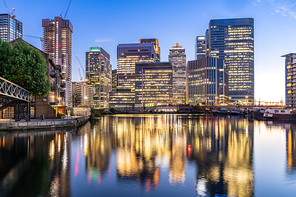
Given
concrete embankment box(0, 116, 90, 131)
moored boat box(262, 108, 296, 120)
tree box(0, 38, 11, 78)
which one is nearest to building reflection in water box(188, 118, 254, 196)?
concrete embankment box(0, 116, 90, 131)

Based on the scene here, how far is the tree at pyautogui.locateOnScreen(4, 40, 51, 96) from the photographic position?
49.5m

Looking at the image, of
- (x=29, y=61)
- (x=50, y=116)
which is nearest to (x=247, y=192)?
(x=29, y=61)

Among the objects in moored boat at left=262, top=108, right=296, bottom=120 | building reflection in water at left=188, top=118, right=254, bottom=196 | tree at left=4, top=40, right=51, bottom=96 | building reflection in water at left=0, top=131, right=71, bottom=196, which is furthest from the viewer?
moored boat at left=262, top=108, right=296, bottom=120

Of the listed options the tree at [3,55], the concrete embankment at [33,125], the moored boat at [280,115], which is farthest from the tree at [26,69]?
the moored boat at [280,115]

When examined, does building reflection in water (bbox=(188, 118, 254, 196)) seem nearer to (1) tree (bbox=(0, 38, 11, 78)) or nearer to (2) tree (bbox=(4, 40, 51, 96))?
(2) tree (bbox=(4, 40, 51, 96))

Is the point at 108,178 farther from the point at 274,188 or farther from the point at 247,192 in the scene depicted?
the point at 274,188

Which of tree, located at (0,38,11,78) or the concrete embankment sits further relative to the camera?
tree, located at (0,38,11,78)

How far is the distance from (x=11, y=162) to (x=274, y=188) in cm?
2158

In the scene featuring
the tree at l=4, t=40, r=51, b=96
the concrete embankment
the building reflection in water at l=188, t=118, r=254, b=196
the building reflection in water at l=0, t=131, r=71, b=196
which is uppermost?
the tree at l=4, t=40, r=51, b=96

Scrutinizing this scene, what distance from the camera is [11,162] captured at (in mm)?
21109

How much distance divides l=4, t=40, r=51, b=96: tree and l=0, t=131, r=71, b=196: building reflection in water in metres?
25.4

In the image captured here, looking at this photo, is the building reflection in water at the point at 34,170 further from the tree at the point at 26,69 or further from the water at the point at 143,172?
the tree at the point at 26,69

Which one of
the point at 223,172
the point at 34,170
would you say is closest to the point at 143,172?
the point at 223,172

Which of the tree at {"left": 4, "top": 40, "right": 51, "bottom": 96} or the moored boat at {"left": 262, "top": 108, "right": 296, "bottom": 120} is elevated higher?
the tree at {"left": 4, "top": 40, "right": 51, "bottom": 96}
